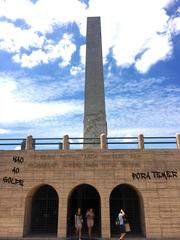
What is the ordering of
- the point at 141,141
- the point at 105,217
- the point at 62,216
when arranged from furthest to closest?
1. the point at 141,141
2. the point at 62,216
3. the point at 105,217

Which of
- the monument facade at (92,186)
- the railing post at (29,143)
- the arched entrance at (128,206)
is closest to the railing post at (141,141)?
the monument facade at (92,186)

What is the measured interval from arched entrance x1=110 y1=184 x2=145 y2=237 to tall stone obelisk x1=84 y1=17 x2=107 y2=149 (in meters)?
5.93

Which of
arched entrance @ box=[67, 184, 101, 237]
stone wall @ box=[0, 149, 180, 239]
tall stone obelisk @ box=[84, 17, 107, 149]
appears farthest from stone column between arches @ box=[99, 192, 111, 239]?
tall stone obelisk @ box=[84, 17, 107, 149]

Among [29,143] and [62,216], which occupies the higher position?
[29,143]

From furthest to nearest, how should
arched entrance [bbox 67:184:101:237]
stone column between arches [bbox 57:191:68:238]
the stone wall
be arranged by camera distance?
arched entrance [bbox 67:184:101:237] → the stone wall → stone column between arches [bbox 57:191:68:238]

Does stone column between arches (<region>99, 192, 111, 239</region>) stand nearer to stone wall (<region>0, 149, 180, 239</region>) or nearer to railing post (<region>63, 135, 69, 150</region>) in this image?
stone wall (<region>0, 149, 180, 239</region>)

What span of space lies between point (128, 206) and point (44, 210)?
6.64m

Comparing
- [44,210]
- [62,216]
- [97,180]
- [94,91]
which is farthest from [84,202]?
[94,91]

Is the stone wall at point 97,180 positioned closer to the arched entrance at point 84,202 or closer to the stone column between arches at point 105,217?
the stone column between arches at point 105,217

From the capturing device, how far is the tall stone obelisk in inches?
968

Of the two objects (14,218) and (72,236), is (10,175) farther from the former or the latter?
(72,236)

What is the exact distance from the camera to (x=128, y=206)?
18.8 metres

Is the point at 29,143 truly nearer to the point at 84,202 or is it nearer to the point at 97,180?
the point at 97,180

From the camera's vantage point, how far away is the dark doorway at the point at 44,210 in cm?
1883
